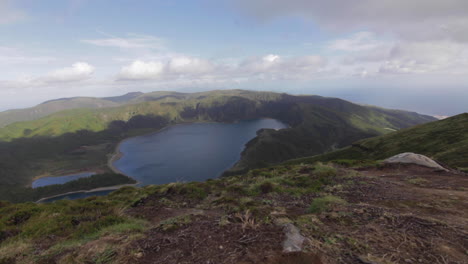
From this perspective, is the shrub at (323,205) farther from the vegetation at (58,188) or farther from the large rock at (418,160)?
the vegetation at (58,188)

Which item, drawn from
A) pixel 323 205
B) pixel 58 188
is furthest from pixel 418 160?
pixel 58 188

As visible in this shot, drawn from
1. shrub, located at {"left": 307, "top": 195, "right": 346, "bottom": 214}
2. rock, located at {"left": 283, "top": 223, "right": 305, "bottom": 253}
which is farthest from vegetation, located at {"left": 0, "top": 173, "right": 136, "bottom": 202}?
rock, located at {"left": 283, "top": 223, "right": 305, "bottom": 253}

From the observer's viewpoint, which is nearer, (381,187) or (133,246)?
(133,246)

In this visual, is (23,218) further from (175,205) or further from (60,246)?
(175,205)

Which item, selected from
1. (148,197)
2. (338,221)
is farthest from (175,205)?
(338,221)

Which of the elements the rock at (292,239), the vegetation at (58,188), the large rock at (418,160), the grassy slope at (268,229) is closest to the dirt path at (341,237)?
the grassy slope at (268,229)

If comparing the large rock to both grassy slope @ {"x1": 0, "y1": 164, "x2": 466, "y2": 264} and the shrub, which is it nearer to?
grassy slope @ {"x1": 0, "y1": 164, "x2": 466, "y2": 264}

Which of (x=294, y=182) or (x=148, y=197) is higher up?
(x=294, y=182)
